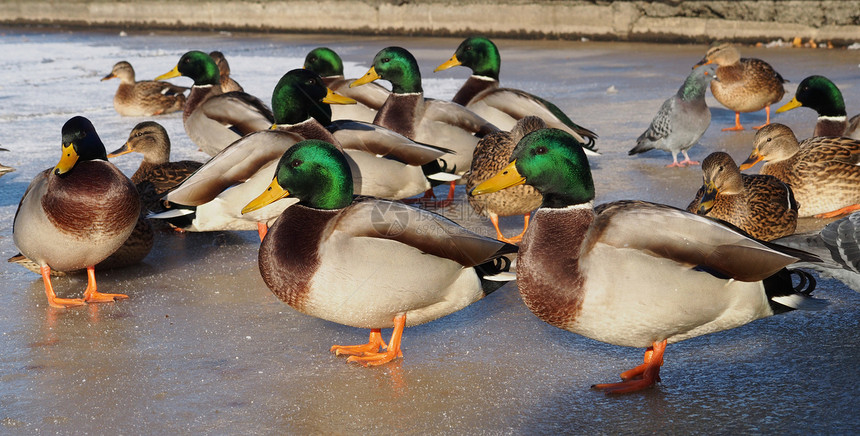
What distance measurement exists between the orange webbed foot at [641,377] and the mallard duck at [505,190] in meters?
1.69

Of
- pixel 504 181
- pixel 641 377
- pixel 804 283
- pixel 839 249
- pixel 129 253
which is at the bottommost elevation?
pixel 129 253

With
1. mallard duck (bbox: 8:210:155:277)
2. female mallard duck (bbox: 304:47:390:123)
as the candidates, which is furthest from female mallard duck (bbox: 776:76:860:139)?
mallard duck (bbox: 8:210:155:277)

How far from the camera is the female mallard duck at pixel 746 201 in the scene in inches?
175

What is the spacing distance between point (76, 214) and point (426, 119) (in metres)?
2.61

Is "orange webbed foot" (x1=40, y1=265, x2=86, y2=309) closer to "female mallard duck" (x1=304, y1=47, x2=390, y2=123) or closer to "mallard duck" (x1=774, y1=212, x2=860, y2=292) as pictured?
"mallard duck" (x1=774, y1=212, x2=860, y2=292)

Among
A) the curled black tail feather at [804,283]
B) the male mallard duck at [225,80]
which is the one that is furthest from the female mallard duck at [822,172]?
the male mallard duck at [225,80]

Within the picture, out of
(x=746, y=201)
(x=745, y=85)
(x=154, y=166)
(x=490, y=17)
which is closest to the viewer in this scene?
(x=746, y=201)

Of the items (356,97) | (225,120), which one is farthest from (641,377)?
(356,97)

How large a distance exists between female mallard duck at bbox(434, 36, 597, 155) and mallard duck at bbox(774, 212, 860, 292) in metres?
2.74

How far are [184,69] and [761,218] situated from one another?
4.97m

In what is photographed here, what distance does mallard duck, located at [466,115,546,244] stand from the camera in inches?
188

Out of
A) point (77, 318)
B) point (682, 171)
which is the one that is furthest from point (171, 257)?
point (682, 171)

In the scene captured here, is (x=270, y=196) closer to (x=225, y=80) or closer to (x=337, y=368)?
(x=337, y=368)

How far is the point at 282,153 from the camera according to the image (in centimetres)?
475
